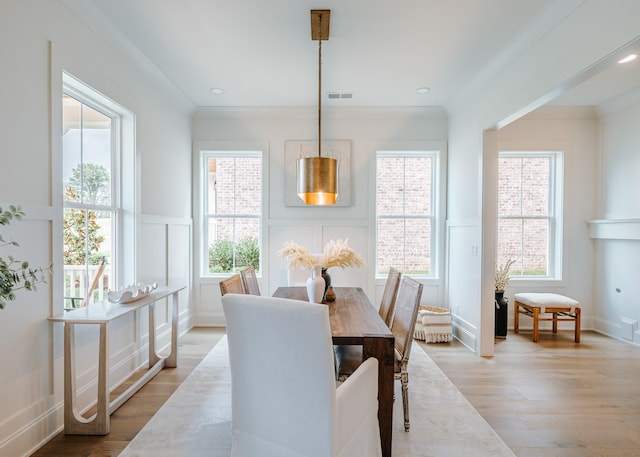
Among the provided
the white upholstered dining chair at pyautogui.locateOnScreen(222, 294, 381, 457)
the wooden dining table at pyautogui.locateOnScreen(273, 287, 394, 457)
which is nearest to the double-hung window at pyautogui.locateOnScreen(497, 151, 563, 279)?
the wooden dining table at pyautogui.locateOnScreen(273, 287, 394, 457)

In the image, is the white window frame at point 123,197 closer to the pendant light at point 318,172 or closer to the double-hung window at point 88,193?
the double-hung window at point 88,193

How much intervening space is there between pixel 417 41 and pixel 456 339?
10.5ft

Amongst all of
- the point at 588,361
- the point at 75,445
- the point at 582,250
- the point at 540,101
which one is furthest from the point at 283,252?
the point at 582,250

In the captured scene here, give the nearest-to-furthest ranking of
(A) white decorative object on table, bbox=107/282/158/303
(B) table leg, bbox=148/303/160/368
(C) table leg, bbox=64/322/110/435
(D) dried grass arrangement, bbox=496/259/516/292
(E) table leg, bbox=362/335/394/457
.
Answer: (E) table leg, bbox=362/335/394/457 → (C) table leg, bbox=64/322/110/435 → (A) white decorative object on table, bbox=107/282/158/303 → (B) table leg, bbox=148/303/160/368 → (D) dried grass arrangement, bbox=496/259/516/292

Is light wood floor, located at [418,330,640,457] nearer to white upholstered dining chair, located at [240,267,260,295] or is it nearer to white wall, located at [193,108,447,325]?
white wall, located at [193,108,447,325]

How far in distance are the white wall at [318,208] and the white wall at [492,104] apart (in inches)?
22.5

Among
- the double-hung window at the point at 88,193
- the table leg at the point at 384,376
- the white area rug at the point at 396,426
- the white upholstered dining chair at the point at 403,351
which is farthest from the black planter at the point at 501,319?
the double-hung window at the point at 88,193

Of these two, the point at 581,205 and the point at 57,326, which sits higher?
the point at 581,205

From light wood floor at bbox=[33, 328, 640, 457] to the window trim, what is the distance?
2.60ft

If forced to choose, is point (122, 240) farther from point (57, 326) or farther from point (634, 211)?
point (634, 211)

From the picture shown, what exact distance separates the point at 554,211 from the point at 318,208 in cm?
307

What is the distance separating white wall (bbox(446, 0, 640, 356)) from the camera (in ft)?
6.48

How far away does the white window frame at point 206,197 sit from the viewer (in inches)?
172

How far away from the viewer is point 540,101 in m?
2.57
